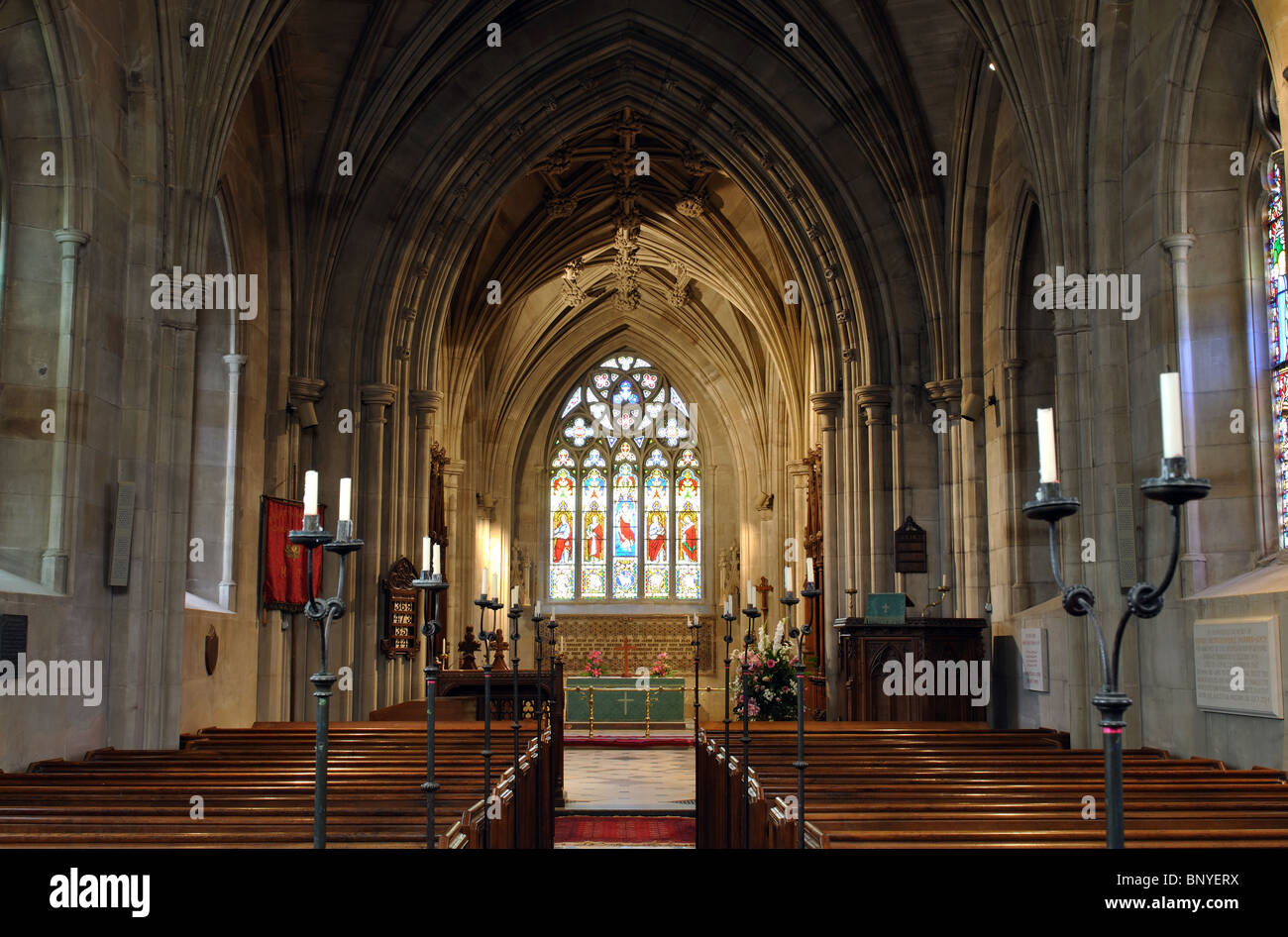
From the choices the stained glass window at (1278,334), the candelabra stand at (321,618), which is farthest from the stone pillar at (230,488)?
the stained glass window at (1278,334)

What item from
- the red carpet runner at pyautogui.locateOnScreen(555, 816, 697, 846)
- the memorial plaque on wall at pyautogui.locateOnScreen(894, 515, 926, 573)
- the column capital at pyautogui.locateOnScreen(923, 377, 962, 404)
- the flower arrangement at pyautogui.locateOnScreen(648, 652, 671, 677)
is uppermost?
the column capital at pyautogui.locateOnScreen(923, 377, 962, 404)

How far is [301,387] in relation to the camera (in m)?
14.5

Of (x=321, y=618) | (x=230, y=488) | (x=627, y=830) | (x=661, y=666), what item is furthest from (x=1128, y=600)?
(x=661, y=666)

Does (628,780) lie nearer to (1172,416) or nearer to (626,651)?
(626,651)

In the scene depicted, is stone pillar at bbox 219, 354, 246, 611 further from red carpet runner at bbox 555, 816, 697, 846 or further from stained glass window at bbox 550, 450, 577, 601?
stained glass window at bbox 550, 450, 577, 601

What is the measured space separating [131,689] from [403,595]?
674 centimetres

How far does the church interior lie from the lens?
6.75m

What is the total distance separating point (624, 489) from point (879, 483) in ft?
52.0

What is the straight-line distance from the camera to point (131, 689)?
918 centimetres

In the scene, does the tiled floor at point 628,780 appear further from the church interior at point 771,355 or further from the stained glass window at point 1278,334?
the stained glass window at point 1278,334

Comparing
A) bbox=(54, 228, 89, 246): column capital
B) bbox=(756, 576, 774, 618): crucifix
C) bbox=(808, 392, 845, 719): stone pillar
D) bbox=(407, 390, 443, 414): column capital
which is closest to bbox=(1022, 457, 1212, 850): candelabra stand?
bbox=(54, 228, 89, 246): column capital

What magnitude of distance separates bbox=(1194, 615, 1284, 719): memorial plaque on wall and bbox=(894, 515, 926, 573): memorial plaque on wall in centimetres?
676
